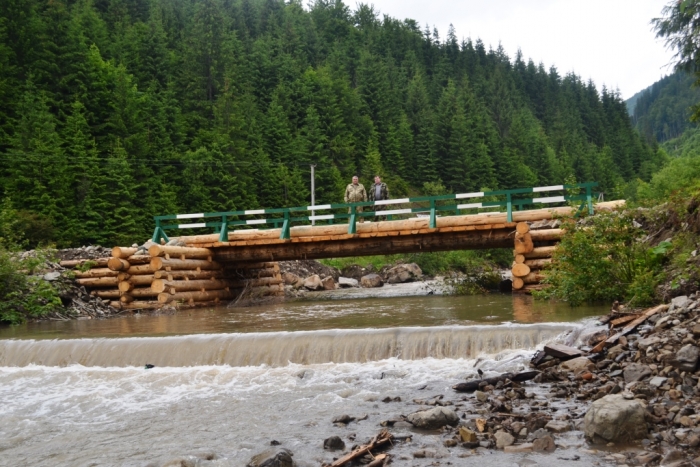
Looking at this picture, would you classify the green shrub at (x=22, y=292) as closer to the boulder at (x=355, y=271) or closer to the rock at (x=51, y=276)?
the rock at (x=51, y=276)

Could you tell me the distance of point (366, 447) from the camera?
5570mm

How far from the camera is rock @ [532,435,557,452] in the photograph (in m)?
5.32

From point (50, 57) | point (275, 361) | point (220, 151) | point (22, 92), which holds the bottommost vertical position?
point (275, 361)

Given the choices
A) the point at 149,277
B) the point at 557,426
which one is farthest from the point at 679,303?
the point at 149,277

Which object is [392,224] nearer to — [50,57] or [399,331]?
[399,331]

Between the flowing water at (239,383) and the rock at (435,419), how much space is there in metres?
0.30

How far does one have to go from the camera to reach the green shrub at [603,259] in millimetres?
13211

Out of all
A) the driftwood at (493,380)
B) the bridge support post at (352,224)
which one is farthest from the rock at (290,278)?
the driftwood at (493,380)

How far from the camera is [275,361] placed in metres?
10.4

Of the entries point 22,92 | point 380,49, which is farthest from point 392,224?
point 380,49

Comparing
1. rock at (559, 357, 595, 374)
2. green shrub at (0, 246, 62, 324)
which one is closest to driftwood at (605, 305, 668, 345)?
rock at (559, 357, 595, 374)

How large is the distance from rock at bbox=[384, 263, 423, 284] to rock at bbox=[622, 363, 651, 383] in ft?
99.4

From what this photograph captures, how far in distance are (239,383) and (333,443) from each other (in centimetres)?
374

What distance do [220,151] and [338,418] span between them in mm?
51874
